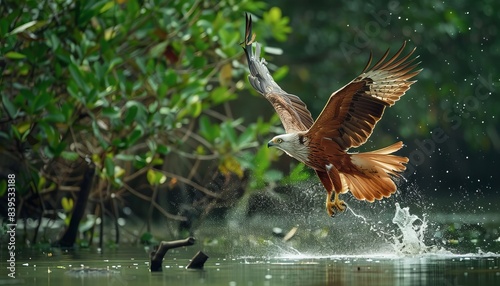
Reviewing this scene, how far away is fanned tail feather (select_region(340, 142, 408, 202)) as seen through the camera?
993 centimetres

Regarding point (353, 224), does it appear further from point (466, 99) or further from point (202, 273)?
point (466, 99)

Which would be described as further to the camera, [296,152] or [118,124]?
[118,124]

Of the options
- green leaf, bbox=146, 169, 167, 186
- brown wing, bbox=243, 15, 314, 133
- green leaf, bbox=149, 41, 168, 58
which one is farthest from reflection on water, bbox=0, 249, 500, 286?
green leaf, bbox=149, 41, 168, 58

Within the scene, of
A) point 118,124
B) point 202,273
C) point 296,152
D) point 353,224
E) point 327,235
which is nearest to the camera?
point 202,273

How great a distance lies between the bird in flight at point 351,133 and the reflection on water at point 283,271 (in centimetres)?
61

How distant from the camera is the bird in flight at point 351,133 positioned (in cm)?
935

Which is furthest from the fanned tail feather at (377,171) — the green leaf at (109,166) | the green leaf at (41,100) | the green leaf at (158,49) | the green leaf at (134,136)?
the green leaf at (158,49)

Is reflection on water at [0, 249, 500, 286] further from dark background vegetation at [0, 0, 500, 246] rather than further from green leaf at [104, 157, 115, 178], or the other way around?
dark background vegetation at [0, 0, 500, 246]

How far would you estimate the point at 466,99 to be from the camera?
21391 mm

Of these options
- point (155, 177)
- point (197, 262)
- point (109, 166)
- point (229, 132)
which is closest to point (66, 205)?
point (155, 177)

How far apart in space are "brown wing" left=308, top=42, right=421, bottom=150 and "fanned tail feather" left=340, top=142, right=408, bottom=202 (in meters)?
0.25

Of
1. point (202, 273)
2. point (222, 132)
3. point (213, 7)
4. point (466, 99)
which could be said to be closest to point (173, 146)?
point (222, 132)

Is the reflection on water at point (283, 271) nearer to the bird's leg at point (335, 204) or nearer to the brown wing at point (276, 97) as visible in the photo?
the bird's leg at point (335, 204)

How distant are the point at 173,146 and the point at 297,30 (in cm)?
1010
